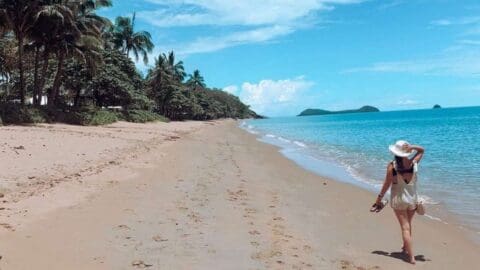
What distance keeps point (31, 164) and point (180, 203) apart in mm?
4829

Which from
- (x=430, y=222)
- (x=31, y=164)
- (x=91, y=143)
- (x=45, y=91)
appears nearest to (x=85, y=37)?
(x=45, y=91)

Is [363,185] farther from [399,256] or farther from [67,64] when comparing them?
[67,64]

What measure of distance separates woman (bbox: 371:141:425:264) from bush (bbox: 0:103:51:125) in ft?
76.2

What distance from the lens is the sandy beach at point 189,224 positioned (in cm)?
587

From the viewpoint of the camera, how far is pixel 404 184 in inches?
250


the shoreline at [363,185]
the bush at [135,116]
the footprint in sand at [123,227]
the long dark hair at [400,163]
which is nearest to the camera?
the long dark hair at [400,163]

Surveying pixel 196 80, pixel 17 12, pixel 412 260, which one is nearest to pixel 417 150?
pixel 412 260

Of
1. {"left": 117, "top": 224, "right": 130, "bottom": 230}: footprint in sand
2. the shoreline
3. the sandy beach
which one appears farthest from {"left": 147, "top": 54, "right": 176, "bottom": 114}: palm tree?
{"left": 117, "top": 224, "right": 130, "bottom": 230}: footprint in sand

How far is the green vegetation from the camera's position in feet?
93.3

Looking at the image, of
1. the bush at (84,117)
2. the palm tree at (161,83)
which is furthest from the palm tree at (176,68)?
the bush at (84,117)

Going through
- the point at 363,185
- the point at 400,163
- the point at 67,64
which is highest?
the point at 67,64

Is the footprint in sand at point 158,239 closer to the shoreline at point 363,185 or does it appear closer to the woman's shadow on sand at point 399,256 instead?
the woman's shadow on sand at point 399,256

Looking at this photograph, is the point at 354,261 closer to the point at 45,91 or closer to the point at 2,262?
the point at 2,262

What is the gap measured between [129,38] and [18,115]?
119ft
